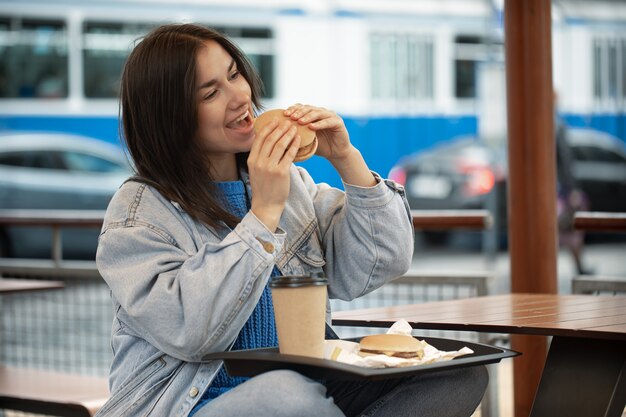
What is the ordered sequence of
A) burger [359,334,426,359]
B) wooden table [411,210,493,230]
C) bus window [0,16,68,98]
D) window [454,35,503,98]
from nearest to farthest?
burger [359,334,426,359]
wooden table [411,210,493,230]
bus window [0,16,68,98]
window [454,35,503,98]

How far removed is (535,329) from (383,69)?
9482mm

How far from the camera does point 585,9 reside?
11.4 meters

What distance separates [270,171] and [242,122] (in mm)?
294

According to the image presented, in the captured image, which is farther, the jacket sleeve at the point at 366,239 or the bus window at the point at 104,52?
the bus window at the point at 104,52

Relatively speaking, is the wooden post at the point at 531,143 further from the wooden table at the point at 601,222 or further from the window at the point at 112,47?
the window at the point at 112,47

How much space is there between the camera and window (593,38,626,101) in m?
11.4

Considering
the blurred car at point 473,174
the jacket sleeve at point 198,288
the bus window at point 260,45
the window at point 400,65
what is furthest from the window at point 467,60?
the jacket sleeve at point 198,288

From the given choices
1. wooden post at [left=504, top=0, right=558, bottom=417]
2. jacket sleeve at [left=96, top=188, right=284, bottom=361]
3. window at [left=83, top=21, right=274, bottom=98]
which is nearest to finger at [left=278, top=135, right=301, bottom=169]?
jacket sleeve at [left=96, top=188, right=284, bottom=361]

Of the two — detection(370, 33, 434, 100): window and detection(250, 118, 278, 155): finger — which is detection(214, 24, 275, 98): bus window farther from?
detection(250, 118, 278, 155): finger

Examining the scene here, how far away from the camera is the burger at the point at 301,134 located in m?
2.02

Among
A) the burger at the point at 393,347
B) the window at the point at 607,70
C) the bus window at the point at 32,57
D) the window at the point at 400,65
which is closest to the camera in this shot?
the burger at the point at 393,347

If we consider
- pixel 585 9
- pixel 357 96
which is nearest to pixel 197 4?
pixel 357 96

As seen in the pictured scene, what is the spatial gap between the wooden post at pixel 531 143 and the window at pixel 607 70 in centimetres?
841

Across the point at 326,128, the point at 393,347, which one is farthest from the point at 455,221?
the point at 393,347
